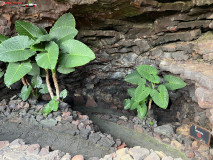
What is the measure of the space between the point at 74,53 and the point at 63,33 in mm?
317

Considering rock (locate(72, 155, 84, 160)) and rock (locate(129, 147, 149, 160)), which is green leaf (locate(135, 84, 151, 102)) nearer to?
rock (locate(129, 147, 149, 160))

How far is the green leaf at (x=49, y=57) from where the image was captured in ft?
6.35

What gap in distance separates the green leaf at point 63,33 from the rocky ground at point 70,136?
95 centimetres

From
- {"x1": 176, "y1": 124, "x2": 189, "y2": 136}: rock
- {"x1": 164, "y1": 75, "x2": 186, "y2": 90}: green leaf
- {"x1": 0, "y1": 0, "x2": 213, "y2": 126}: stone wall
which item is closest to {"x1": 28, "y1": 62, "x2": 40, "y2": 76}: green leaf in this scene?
{"x1": 0, "y1": 0, "x2": 213, "y2": 126}: stone wall

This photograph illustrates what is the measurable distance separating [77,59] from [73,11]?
827 mm

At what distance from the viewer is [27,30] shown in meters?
2.17

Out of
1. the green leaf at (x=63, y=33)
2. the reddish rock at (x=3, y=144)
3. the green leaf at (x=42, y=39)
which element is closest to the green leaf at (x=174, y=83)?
the green leaf at (x=63, y=33)

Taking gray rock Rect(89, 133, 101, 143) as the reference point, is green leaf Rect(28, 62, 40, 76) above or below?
above

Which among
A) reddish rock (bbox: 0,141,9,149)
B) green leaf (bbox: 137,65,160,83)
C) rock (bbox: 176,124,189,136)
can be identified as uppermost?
green leaf (bbox: 137,65,160,83)

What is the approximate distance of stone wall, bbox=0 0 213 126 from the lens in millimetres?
2301

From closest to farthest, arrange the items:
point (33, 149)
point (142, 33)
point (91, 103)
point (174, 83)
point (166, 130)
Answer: point (33, 149), point (174, 83), point (166, 130), point (142, 33), point (91, 103)

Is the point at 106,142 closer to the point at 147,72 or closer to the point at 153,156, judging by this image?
the point at 153,156

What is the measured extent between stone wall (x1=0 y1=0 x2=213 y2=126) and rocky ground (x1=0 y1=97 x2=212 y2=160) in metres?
0.60

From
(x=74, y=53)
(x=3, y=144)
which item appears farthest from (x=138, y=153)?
(x=3, y=144)
